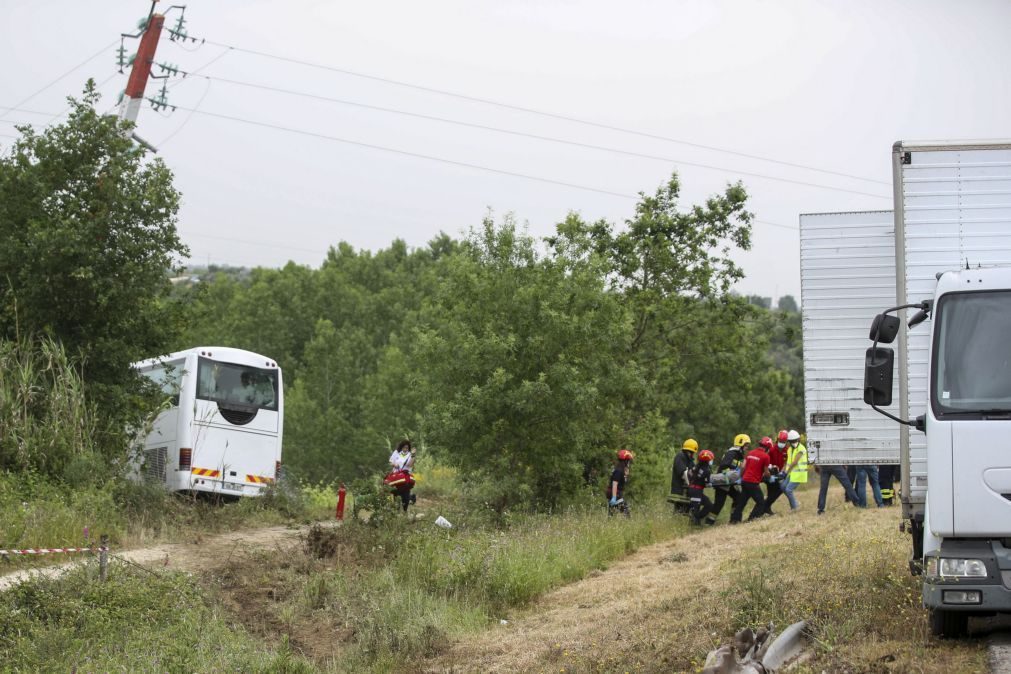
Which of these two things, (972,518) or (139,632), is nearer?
(972,518)

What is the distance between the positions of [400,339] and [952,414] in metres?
56.1

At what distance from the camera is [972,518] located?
336 inches

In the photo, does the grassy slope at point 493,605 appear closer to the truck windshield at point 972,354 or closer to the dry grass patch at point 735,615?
the dry grass patch at point 735,615

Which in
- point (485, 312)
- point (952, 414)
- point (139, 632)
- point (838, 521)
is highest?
point (485, 312)

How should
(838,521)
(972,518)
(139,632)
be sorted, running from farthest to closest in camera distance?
1. (838,521)
2. (139,632)
3. (972,518)

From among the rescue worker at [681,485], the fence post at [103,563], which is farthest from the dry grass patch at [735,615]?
the rescue worker at [681,485]

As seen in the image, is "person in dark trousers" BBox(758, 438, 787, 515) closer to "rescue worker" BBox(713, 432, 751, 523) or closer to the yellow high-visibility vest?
"rescue worker" BBox(713, 432, 751, 523)

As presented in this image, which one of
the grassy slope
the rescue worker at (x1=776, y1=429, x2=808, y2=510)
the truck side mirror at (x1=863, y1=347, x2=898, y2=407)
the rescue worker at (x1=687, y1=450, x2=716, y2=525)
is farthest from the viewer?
the rescue worker at (x1=776, y1=429, x2=808, y2=510)

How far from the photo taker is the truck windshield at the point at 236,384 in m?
23.8

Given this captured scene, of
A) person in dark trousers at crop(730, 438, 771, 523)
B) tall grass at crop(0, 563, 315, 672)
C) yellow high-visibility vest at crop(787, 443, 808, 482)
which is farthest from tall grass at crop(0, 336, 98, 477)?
yellow high-visibility vest at crop(787, 443, 808, 482)

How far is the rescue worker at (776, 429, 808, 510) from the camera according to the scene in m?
21.9

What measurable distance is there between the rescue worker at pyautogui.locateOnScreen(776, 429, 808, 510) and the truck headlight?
1319 centimetres

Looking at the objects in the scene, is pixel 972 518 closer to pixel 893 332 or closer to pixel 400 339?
pixel 893 332

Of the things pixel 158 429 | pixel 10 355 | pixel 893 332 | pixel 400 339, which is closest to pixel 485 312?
pixel 158 429
